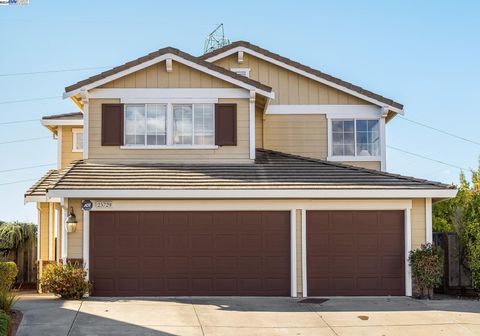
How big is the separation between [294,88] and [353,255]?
20.1ft

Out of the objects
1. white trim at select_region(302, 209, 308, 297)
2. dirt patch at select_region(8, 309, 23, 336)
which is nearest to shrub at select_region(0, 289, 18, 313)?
dirt patch at select_region(8, 309, 23, 336)

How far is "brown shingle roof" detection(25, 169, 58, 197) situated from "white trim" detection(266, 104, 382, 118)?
6517mm

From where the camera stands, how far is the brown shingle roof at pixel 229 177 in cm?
1620

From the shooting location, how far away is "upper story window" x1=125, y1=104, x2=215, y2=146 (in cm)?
1803

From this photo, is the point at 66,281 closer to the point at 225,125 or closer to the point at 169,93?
the point at 169,93

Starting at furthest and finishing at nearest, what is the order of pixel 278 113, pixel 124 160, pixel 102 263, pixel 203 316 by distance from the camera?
1. pixel 278 113
2. pixel 124 160
3. pixel 102 263
4. pixel 203 316

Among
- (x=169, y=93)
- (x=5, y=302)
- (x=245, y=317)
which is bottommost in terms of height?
(x=245, y=317)

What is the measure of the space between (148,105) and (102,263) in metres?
4.21

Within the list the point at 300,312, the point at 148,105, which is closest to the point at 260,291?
the point at 300,312

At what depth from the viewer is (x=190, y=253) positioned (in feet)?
54.2

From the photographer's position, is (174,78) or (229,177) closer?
(229,177)

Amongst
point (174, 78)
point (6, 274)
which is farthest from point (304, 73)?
point (6, 274)

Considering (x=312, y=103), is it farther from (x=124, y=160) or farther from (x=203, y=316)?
(x=203, y=316)

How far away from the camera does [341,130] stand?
68.2ft
